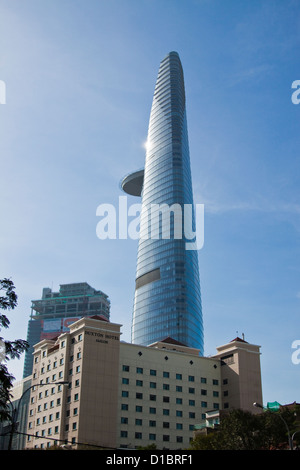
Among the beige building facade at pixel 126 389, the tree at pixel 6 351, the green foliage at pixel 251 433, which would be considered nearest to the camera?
the tree at pixel 6 351

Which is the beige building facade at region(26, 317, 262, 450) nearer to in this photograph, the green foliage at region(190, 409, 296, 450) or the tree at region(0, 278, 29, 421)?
the green foliage at region(190, 409, 296, 450)

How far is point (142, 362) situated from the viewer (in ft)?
446

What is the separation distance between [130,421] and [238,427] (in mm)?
54002

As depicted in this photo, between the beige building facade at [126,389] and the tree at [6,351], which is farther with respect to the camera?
the beige building facade at [126,389]

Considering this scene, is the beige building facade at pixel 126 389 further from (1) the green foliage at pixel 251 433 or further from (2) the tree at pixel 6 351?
(2) the tree at pixel 6 351

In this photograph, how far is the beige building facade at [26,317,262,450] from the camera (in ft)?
398

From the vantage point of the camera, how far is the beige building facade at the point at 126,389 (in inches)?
4781

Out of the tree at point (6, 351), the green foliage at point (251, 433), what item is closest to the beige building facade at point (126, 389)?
the green foliage at point (251, 433)

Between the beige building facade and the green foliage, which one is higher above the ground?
the beige building facade

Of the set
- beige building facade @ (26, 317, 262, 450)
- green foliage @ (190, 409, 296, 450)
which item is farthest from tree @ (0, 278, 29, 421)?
beige building facade @ (26, 317, 262, 450)

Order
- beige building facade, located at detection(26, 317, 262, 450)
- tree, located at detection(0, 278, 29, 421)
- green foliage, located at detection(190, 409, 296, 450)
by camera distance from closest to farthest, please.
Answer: tree, located at detection(0, 278, 29, 421)
green foliage, located at detection(190, 409, 296, 450)
beige building facade, located at detection(26, 317, 262, 450)
